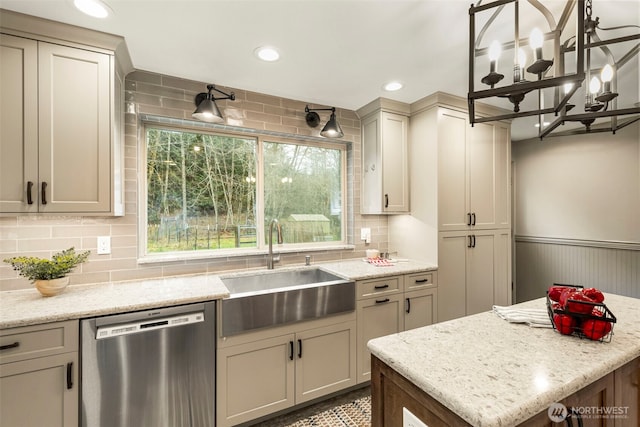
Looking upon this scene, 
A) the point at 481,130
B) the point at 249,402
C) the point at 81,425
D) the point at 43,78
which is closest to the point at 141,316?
the point at 81,425

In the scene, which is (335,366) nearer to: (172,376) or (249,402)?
(249,402)

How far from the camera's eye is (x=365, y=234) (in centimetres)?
311

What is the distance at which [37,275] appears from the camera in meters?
1.66

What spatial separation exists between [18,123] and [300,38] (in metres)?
1.71

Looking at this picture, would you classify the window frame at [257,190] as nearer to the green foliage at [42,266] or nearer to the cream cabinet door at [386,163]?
the cream cabinet door at [386,163]

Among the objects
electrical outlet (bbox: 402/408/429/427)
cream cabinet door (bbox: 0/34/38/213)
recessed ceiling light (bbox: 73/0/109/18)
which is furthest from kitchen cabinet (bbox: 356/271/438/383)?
recessed ceiling light (bbox: 73/0/109/18)

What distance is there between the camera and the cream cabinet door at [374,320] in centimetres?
228

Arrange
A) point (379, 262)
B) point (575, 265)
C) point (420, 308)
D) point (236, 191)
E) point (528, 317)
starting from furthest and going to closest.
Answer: point (575, 265) < point (379, 262) < point (236, 191) < point (420, 308) < point (528, 317)

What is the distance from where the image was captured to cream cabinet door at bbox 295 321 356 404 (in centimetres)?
204

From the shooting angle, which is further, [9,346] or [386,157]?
[386,157]

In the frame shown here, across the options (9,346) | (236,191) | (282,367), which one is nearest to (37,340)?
(9,346)

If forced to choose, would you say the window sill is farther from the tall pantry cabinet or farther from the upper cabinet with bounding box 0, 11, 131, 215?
the tall pantry cabinet

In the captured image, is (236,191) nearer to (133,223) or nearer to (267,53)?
(133,223)

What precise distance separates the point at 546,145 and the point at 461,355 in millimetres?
4284
